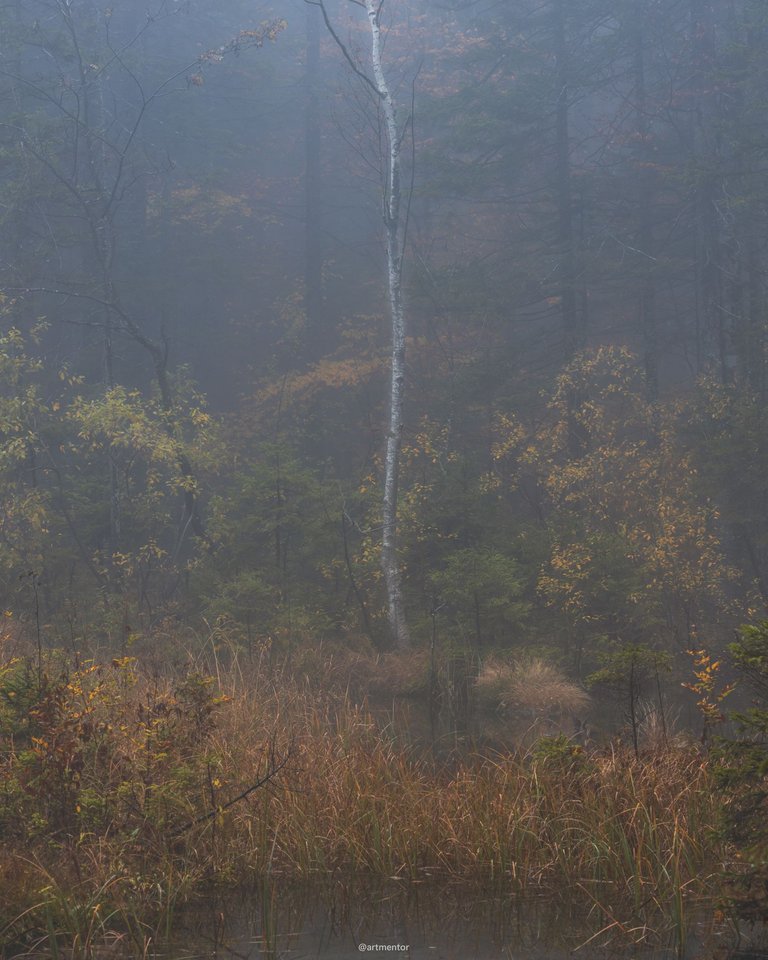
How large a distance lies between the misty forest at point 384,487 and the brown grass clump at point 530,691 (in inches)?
2.9

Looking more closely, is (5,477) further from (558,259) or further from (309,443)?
(558,259)

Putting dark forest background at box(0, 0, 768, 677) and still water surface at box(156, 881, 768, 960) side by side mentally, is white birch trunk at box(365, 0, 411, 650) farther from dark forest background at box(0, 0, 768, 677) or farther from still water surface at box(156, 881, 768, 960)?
still water surface at box(156, 881, 768, 960)

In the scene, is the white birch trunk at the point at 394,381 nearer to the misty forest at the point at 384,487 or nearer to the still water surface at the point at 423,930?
the misty forest at the point at 384,487

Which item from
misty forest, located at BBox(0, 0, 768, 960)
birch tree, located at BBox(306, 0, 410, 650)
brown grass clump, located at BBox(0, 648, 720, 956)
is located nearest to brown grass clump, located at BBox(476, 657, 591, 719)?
misty forest, located at BBox(0, 0, 768, 960)

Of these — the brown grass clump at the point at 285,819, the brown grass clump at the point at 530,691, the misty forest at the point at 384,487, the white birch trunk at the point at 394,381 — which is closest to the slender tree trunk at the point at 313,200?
the misty forest at the point at 384,487

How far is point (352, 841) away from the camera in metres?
5.64

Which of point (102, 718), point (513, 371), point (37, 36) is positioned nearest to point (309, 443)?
point (513, 371)

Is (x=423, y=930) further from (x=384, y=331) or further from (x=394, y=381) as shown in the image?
(x=384, y=331)

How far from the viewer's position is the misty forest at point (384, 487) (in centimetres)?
529

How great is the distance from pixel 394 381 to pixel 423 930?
12.0 metres

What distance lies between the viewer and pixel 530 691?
1252 cm

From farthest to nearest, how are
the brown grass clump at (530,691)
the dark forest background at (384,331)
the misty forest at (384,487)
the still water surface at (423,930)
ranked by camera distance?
the dark forest background at (384,331), the brown grass clump at (530,691), the misty forest at (384,487), the still water surface at (423,930)

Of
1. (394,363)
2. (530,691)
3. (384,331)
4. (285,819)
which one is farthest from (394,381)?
(285,819)

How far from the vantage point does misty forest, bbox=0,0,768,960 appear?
5.29 meters
